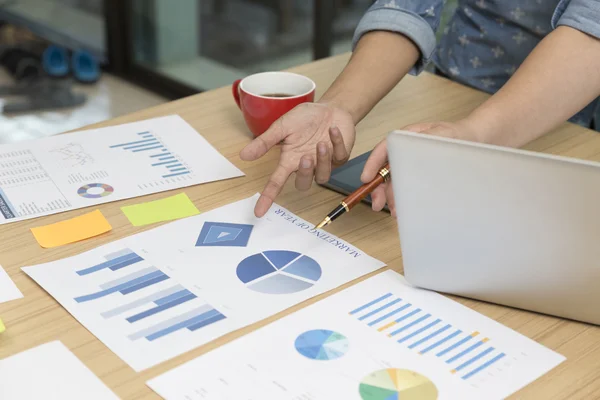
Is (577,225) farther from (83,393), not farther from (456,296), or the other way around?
(83,393)

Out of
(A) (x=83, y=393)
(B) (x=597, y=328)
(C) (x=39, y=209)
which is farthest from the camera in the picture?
(C) (x=39, y=209)

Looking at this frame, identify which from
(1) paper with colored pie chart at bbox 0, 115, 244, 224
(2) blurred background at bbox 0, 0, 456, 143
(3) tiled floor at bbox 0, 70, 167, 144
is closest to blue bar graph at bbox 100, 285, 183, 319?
(1) paper with colored pie chart at bbox 0, 115, 244, 224

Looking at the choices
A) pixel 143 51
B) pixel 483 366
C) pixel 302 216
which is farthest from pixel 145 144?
pixel 143 51

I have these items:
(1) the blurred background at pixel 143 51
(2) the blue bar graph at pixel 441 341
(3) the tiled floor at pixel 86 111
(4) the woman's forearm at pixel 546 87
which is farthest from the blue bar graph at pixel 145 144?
(3) the tiled floor at pixel 86 111

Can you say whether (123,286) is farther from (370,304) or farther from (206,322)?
(370,304)

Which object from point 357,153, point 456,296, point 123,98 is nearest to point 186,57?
point 123,98

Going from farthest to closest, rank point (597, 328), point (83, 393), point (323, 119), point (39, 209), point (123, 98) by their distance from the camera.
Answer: point (123, 98)
point (323, 119)
point (39, 209)
point (597, 328)
point (83, 393)

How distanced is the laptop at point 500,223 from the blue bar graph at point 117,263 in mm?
299

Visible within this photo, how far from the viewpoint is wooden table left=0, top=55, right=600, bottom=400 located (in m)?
0.71

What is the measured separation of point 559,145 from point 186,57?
233cm

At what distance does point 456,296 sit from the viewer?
83cm

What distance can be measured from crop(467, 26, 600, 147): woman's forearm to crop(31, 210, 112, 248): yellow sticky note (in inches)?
19.5

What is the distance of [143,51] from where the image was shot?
342 cm

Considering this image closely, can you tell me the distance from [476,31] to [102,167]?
69 cm
